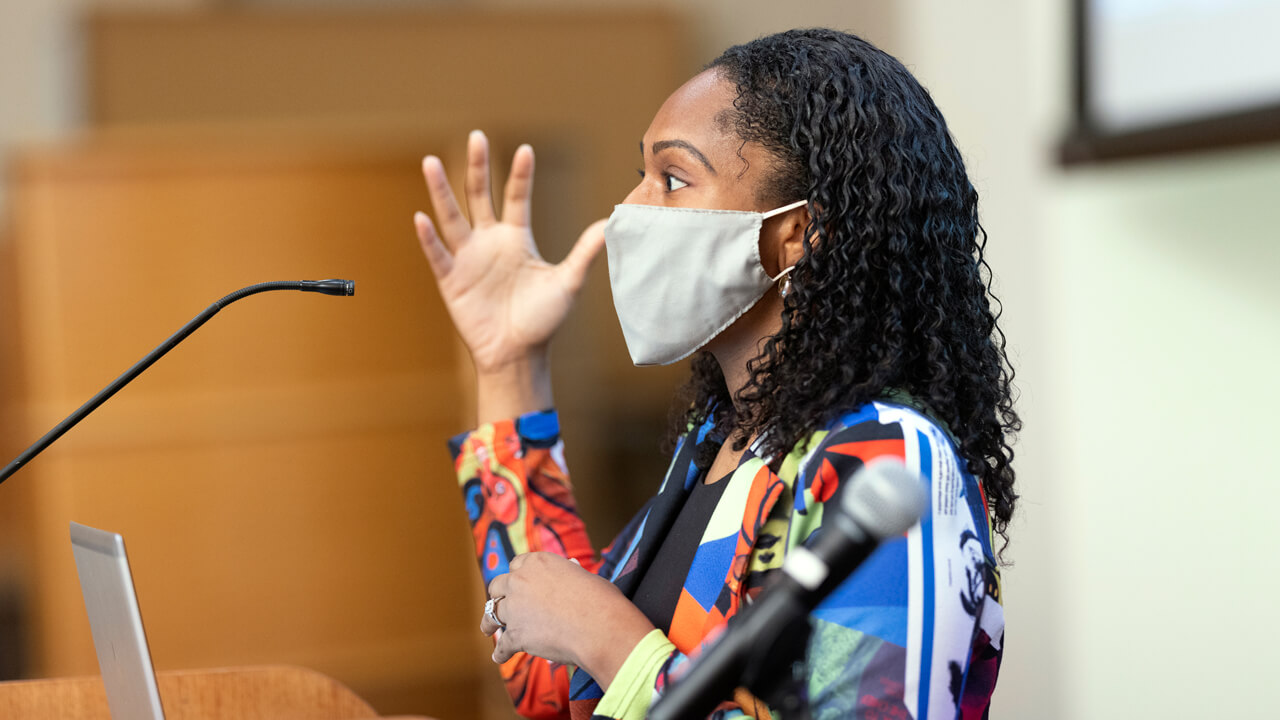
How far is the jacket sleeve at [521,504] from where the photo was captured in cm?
124

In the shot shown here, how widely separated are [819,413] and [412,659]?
233 centimetres

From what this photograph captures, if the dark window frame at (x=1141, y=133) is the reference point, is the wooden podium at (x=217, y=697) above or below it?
below

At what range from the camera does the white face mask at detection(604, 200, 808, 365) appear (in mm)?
1021

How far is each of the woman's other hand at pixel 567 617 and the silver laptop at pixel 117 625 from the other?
0.28 meters

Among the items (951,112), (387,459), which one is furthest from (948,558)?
(951,112)

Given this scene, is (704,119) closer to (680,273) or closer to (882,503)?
(680,273)

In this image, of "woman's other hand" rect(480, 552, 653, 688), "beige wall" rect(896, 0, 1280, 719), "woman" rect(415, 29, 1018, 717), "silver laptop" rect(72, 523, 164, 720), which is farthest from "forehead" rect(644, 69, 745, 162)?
"beige wall" rect(896, 0, 1280, 719)

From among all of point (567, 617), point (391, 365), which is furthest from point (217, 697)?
point (391, 365)

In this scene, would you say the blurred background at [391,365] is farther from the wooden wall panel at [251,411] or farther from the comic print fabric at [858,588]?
the comic print fabric at [858,588]

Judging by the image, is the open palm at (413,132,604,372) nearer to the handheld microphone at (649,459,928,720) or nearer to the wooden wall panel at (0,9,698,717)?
the handheld microphone at (649,459,928,720)

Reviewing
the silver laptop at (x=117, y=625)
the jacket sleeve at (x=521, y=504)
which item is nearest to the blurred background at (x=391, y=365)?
the jacket sleeve at (x=521, y=504)

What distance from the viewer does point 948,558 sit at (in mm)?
828

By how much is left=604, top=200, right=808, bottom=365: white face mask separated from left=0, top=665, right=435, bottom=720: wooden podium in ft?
1.42

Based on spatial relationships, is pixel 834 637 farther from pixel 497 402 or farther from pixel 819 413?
pixel 497 402
